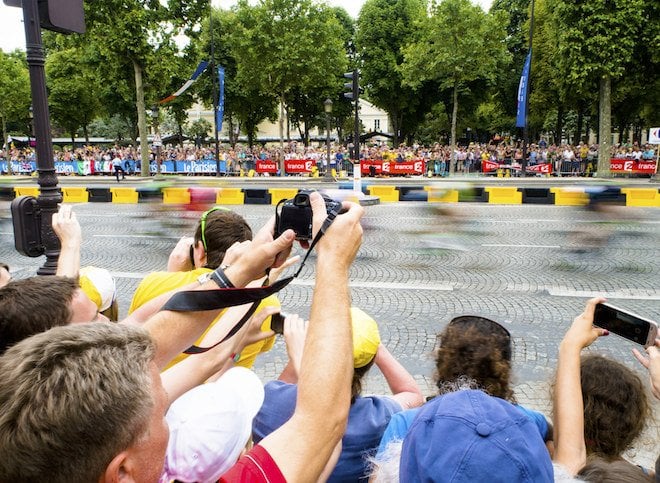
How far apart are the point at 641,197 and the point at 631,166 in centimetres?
1363

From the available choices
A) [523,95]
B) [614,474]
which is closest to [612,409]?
[614,474]

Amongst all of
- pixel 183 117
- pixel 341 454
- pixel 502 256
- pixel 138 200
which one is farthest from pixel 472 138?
pixel 341 454

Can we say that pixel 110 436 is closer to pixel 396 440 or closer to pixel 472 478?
pixel 472 478

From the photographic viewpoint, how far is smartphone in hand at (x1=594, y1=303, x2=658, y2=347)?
84.5 inches

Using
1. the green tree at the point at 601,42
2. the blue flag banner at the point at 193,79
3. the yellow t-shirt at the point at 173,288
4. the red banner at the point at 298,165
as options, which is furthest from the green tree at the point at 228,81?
the yellow t-shirt at the point at 173,288

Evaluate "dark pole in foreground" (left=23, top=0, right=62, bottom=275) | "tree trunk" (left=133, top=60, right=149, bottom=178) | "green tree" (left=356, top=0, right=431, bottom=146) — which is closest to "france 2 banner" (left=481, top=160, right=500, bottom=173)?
"green tree" (left=356, top=0, right=431, bottom=146)

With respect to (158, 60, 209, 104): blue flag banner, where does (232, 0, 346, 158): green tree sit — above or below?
above

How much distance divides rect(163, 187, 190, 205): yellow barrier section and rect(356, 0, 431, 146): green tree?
103 ft

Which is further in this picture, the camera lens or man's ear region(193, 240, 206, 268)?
man's ear region(193, 240, 206, 268)

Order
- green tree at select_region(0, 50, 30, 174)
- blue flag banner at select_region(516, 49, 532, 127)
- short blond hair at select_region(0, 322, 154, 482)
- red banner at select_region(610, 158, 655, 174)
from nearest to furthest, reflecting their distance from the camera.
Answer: short blond hair at select_region(0, 322, 154, 482), blue flag banner at select_region(516, 49, 532, 127), red banner at select_region(610, 158, 655, 174), green tree at select_region(0, 50, 30, 174)

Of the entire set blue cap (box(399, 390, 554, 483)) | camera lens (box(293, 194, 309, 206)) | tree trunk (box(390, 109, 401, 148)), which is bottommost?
blue cap (box(399, 390, 554, 483))

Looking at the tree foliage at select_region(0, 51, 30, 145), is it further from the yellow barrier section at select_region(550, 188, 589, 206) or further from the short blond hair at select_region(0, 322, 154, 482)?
the short blond hair at select_region(0, 322, 154, 482)

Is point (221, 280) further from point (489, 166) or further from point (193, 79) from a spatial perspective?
point (489, 166)

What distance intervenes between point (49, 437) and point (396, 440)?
1137 millimetres
